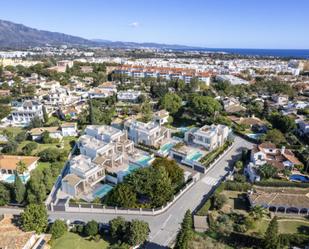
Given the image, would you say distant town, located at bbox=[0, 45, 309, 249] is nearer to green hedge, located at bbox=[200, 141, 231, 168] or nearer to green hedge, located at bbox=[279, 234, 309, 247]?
green hedge, located at bbox=[279, 234, 309, 247]

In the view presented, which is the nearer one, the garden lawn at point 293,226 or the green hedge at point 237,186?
the garden lawn at point 293,226

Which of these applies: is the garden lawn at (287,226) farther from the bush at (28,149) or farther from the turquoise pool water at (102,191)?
the bush at (28,149)

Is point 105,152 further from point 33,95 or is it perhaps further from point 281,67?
point 281,67

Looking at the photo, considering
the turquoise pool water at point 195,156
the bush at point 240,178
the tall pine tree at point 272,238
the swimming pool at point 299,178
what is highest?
the tall pine tree at point 272,238

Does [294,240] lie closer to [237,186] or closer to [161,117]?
[237,186]

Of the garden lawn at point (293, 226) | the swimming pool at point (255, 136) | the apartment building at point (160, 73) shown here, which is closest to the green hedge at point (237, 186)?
the garden lawn at point (293, 226)

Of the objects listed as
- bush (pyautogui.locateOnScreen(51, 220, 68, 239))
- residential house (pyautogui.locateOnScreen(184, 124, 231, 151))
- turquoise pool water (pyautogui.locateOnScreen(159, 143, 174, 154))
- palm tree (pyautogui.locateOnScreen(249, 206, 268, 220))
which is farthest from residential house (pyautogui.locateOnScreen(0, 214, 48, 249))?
residential house (pyautogui.locateOnScreen(184, 124, 231, 151))
